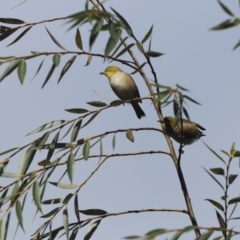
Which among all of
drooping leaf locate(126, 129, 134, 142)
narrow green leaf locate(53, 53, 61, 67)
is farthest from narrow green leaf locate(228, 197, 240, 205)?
narrow green leaf locate(53, 53, 61, 67)

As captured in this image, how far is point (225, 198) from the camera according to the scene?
321 centimetres

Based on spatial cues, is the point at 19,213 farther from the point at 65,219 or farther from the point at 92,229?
the point at 92,229

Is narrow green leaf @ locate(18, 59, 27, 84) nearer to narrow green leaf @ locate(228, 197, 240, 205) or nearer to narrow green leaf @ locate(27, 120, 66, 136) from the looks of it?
narrow green leaf @ locate(27, 120, 66, 136)

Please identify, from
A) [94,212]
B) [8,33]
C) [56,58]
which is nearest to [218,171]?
[94,212]

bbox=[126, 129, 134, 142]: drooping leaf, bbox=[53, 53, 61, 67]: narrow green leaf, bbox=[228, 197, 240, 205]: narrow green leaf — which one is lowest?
bbox=[228, 197, 240, 205]: narrow green leaf

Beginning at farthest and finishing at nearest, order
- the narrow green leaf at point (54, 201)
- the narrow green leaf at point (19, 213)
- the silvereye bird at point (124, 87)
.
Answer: the silvereye bird at point (124, 87) < the narrow green leaf at point (54, 201) < the narrow green leaf at point (19, 213)

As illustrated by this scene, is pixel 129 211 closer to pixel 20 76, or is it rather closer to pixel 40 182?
pixel 40 182

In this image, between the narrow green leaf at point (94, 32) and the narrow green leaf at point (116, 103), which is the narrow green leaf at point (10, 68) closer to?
the narrow green leaf at point (116, 103)

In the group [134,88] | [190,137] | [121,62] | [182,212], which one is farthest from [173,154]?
[134,88]

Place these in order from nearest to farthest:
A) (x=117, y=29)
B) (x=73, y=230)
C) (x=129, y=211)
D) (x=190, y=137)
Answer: (x=117, y=29) < (x=129, y=211) < (x=73, y=230) < (x=190, y=137)

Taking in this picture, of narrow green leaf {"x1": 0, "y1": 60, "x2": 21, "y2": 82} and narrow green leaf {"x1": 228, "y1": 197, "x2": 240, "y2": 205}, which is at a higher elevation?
narrow green leaf {"x1": 0, "y1": 60, "x2": 21, "y2": 82}

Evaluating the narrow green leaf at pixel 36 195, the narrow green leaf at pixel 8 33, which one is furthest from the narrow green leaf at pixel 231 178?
the narrow green leaf at pixel 8 33

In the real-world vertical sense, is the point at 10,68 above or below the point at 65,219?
above

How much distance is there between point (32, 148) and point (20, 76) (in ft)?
1.06
